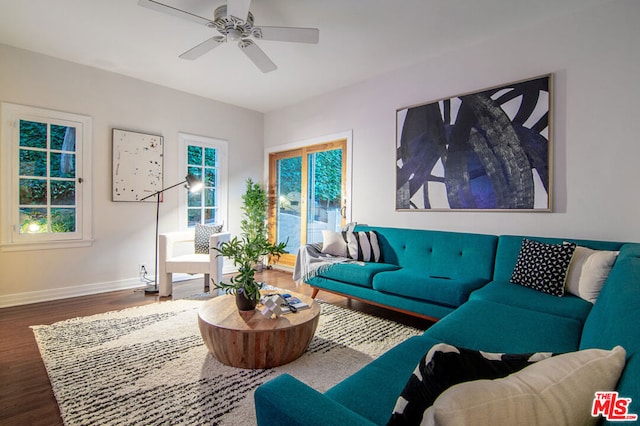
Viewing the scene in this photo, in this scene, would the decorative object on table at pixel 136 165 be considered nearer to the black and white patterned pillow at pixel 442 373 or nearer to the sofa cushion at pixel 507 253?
the sofa cushion at pixel 507 253

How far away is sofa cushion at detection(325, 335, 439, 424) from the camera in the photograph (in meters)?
1.00

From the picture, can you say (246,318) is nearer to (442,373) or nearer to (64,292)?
(442,373)

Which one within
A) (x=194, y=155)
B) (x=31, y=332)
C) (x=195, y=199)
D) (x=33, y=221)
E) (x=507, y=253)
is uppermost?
(x=194, y=155)

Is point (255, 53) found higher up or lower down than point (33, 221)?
higher up

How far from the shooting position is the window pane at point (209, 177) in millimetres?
5015

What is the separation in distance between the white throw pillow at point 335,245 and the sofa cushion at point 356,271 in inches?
13.1

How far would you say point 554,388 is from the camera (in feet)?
1.94

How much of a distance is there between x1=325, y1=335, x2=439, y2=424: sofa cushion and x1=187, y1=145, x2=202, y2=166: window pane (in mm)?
4357

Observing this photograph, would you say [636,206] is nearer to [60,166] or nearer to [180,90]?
[180,90]

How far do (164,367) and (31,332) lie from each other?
153 cm

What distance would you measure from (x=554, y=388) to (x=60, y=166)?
188 inches

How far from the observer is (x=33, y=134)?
140 inches

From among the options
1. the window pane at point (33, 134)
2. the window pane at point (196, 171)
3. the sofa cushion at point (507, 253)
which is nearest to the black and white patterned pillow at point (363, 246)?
the sofa cushion at point (507, 253)

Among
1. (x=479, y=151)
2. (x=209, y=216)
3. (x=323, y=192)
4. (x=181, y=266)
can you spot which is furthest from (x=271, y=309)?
(x=209, y=216)
